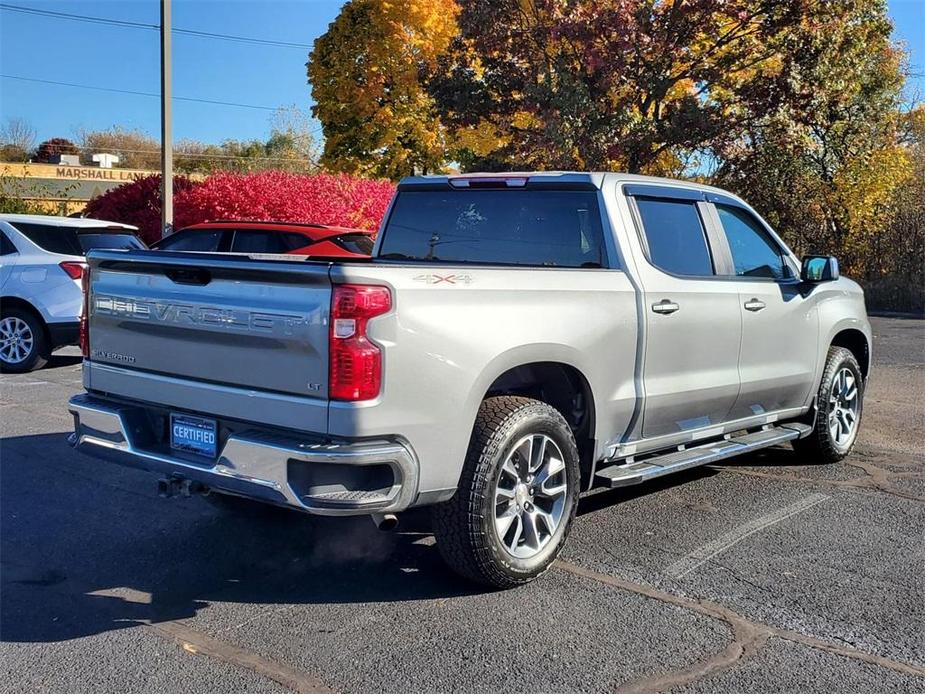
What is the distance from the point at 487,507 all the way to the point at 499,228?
1914 millimetres

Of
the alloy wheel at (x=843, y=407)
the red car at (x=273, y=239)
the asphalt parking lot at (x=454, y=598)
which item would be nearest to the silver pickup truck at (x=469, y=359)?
the asphalt parking lot at (x=454, y=598)

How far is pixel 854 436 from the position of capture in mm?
7129

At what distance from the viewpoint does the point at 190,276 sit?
4.25 meters

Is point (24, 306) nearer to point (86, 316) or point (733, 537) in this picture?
point (86, 316)

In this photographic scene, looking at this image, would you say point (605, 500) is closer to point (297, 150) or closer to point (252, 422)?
point (252, 422)

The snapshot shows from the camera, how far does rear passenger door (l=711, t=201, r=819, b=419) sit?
587 cm

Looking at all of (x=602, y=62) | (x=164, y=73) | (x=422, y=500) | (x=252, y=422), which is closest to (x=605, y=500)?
(x=422, y=500)

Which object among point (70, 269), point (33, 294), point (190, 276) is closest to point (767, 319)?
point (190, 276)

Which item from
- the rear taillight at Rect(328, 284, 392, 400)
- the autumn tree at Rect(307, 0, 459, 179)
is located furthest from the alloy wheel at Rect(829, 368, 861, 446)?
the autumn tree at Rect(307, 0, 459, 179)

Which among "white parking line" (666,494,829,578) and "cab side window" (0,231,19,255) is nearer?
"white parking line" (666,494,829,578)

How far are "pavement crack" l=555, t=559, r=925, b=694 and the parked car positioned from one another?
840 cm

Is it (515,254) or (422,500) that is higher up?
(515,254)

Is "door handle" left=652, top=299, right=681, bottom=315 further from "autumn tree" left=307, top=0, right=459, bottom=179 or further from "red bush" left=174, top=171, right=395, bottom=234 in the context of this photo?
"autumn tree" left=307, top=0, right=459, bottom=179

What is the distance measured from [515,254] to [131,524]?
264 centimetres
